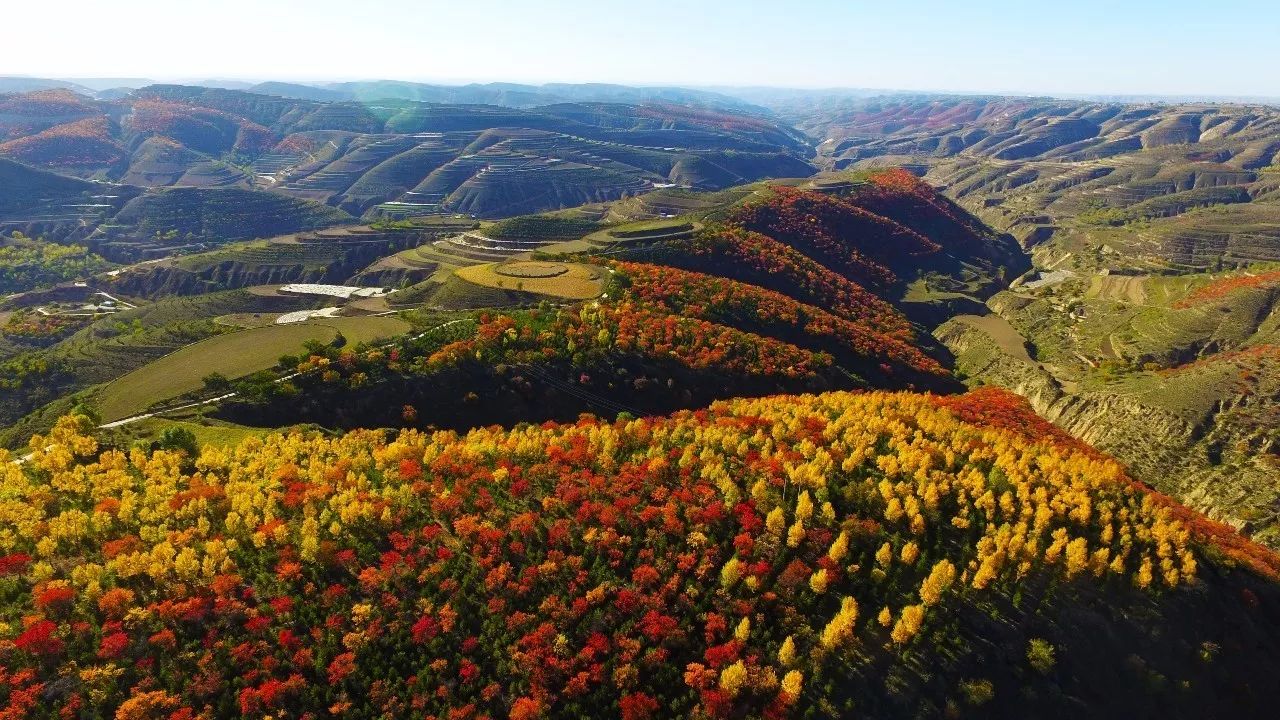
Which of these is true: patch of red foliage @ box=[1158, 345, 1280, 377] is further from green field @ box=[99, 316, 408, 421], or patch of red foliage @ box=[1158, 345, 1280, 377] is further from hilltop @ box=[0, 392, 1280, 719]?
green field @ box=[99, 316, 408, 421]

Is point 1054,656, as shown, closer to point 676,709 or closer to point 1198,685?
point 1198,685

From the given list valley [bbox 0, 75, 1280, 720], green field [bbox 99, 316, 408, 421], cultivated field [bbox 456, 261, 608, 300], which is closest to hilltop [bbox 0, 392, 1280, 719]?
valley [bbox 0, 75, 1280, 720]

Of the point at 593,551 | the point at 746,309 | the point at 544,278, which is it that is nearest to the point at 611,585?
the point at 593,551

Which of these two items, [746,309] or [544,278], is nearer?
[746,309]

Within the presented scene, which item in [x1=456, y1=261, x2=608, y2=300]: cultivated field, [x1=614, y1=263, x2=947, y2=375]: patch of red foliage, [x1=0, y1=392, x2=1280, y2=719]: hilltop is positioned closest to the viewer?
[x1=0, y1=392, x2=1280, y2=719]: hilltop

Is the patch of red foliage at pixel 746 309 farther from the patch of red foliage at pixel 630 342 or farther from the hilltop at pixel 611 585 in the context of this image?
the hilltop at pixel 611 585

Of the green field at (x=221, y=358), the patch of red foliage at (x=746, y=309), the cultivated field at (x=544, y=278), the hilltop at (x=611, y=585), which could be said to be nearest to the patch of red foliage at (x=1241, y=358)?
the patch of red foliage at (x=746, y=309)

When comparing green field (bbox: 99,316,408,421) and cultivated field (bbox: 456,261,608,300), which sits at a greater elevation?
cultivated field (bbox: 456,261,608,300)

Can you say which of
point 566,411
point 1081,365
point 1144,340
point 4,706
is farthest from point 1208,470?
point 4,706

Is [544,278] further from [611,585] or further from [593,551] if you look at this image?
[611,585]
